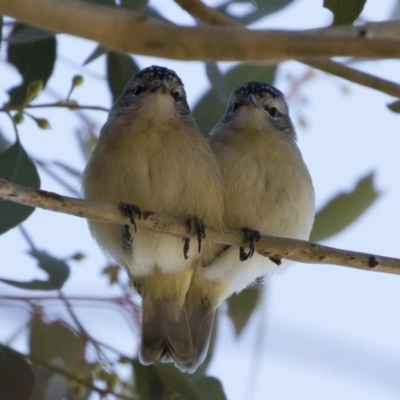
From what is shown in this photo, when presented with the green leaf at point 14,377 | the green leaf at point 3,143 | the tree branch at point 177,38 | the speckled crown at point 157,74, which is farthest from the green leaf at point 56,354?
the tree branch at point 177,38

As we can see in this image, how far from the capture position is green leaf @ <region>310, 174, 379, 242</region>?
4109 mm

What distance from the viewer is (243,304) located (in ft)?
13.8

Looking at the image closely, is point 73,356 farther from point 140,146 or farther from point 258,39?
point 258,39

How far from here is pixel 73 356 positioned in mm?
3549

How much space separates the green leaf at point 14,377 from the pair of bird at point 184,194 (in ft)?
1.87

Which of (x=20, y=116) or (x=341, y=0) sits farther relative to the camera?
(x=20, y=116)

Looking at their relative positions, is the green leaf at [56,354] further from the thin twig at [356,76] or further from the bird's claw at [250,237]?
the thin twig at [356,76]

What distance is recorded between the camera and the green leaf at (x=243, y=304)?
4086mm

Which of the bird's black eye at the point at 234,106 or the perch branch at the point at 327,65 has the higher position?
the bird's black eye at the point at 234,106

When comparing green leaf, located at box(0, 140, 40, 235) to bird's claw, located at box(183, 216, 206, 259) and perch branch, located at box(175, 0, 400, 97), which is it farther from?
perch branch, located at box(175, 0, 400, 97)

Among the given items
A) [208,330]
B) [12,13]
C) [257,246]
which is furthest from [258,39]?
[208,330]

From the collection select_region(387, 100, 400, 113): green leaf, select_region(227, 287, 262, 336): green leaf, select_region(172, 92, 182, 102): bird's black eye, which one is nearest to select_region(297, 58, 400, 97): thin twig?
select_region(387, 100, 400, 113): green leaf

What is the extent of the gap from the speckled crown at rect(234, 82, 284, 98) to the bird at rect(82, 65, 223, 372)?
42cm

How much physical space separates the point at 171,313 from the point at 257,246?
87 cm
